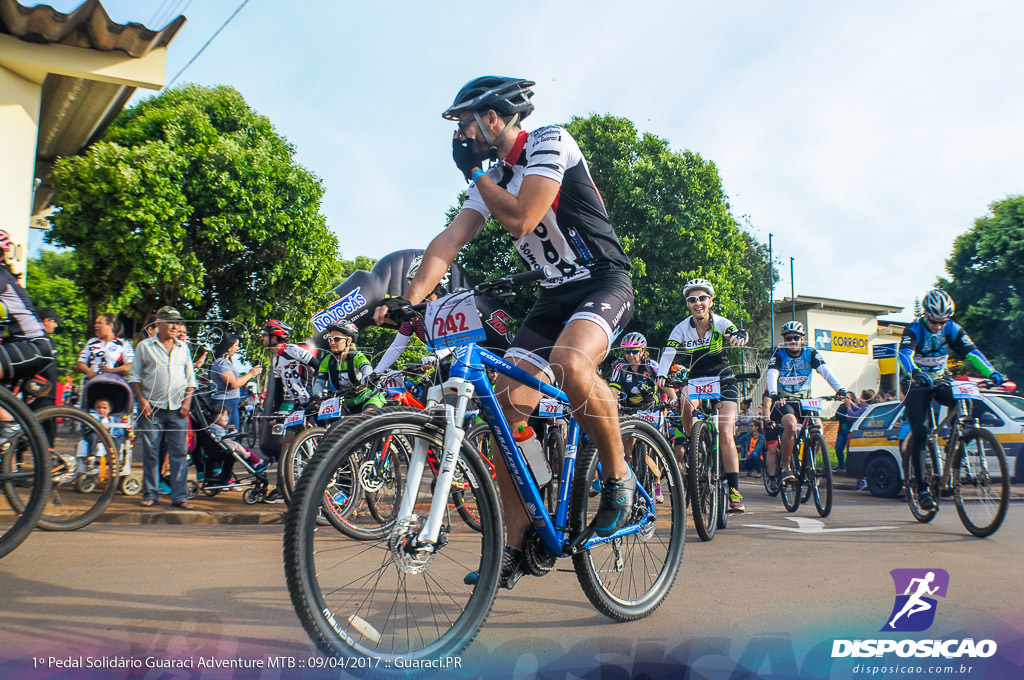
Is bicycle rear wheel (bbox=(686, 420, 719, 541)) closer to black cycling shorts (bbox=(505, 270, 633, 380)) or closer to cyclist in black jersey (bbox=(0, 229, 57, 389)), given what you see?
black cycling shorts (bbox=(505, 270, 633, 380))

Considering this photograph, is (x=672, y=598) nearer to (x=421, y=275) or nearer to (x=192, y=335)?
(x=421, y=275)

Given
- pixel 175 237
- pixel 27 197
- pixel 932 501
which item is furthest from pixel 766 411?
pixel 175 237

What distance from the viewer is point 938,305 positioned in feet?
21.3

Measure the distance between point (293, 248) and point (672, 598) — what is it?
71.2ft

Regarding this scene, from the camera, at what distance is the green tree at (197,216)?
19.7 meters

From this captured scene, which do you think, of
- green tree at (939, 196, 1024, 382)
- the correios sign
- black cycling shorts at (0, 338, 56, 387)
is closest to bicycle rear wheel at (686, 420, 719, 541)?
black cycling shorts at (0, 338, 56, 387)

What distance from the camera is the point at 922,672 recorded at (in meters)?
2.59

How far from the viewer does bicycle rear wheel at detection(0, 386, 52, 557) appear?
3695 mm

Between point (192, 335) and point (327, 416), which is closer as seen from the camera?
point (327, 416)

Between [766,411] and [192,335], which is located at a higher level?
[192,335]

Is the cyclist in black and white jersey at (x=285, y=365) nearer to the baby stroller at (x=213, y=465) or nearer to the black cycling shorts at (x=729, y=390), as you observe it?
the baby stroller at (x=213, y=465)

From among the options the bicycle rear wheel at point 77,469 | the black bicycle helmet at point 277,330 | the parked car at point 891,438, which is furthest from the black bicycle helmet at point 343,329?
the parked car at point 891,438

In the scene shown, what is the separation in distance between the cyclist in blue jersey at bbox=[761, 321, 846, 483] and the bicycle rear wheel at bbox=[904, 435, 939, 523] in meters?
1.71

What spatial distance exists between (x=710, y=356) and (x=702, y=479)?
4.32 ft
